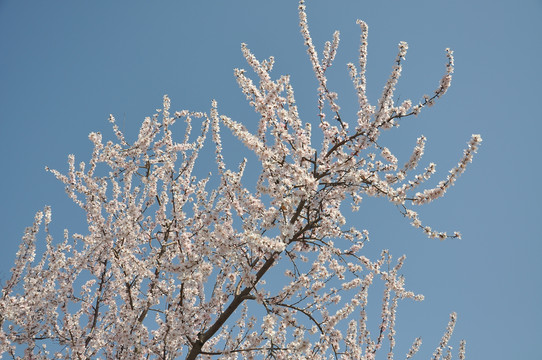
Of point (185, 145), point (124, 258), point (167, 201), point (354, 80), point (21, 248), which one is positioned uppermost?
point (185, 145)

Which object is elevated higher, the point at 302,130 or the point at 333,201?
the point at 302,130

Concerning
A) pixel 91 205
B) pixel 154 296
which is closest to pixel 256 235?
pixel 154 296

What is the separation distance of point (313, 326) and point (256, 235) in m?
1.85

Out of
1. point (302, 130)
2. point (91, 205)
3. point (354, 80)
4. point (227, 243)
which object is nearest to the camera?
point (227, 243)

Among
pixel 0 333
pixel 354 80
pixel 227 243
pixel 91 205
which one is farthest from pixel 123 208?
pixel 354 80

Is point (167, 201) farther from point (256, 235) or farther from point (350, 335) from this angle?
point (350, 335)

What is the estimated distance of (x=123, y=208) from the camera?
9133mm

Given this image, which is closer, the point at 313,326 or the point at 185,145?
the point at 313,326

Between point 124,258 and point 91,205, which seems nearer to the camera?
point 124,258

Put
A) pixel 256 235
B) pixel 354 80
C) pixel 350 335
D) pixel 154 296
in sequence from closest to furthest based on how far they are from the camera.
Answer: pixel 256 235 < pixel 354 80 < pixel 154 296 < pixel 350 335

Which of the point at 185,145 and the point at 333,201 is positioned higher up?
the point at 185,145

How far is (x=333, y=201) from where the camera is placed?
634cm

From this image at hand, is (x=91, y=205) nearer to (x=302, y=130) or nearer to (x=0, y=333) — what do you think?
(x=0, y=333)

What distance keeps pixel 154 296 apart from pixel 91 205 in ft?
9.01
